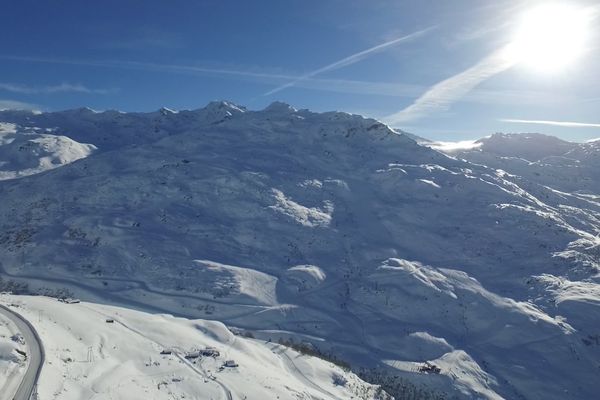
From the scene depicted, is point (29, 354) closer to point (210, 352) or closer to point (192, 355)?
point (192, 355)

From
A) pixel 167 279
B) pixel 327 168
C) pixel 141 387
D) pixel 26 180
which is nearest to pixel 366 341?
pixel 167 279

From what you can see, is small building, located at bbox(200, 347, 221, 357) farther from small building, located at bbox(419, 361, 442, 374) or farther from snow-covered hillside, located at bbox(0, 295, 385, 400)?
small building, located at bbox(419, 361, 442, 374)

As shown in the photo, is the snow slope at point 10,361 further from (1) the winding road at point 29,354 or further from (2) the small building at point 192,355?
(2) the small building at point 192,355

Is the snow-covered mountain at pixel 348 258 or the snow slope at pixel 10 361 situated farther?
the snow-covered mountain at pixel 348 258

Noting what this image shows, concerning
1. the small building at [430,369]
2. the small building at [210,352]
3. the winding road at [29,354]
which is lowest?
the small building at [430,369]

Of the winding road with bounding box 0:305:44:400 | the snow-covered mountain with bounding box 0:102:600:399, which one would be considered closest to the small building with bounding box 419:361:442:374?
the snow-covered mountain with bounding box 0:102:600:399

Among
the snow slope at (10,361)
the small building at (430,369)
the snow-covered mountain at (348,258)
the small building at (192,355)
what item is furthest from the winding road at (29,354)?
the small building at (430,369)
